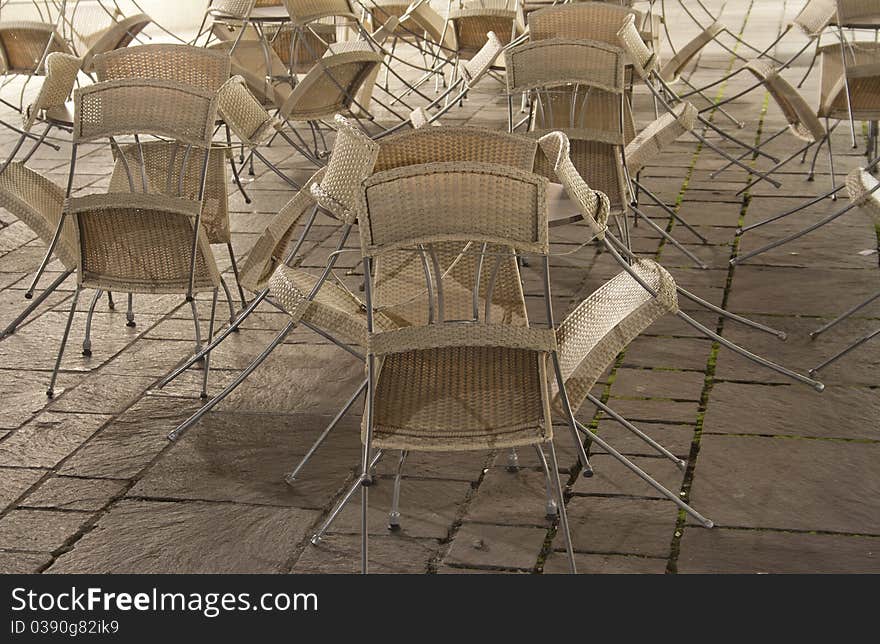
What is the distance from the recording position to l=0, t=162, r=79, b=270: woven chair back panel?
4.16 metres

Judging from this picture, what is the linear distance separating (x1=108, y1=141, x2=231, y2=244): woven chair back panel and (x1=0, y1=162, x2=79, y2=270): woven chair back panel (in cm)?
31

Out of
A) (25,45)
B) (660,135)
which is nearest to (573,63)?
(660,135)

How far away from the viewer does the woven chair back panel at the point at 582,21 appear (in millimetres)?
5539

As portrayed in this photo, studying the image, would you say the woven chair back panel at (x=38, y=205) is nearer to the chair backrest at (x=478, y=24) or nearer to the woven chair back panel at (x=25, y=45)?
the woven chair back panel at (x=25, y=45)

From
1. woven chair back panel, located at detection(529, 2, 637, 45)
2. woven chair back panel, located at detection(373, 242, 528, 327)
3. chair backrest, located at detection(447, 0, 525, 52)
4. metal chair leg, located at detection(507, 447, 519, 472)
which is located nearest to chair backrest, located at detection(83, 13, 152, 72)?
chair backrest, located at detection(447, 0, 525, 52)

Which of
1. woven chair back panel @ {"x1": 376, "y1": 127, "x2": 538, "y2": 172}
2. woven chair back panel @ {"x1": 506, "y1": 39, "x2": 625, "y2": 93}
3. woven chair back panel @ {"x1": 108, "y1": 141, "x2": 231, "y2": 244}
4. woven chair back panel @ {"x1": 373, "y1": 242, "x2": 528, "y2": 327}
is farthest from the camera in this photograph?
woven chair back panel @ {"x1": 108, "y1": 141, "x2": 231, "y2": 244}

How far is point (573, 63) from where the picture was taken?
4.46 meters

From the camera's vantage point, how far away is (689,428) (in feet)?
12.4

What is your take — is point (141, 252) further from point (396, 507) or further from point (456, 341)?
point (456, 341)

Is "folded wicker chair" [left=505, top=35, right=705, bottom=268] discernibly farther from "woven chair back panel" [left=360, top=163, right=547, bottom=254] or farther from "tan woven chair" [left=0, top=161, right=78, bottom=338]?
"woven chair back panel" [left=360, top=163, right=547, bottom=254]

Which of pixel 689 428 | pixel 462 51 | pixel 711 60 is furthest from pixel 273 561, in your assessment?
pixel 711 60

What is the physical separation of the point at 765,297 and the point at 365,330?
88.4 inches

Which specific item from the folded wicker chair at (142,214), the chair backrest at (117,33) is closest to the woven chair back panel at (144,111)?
the folded wicker chair at (142,214)
